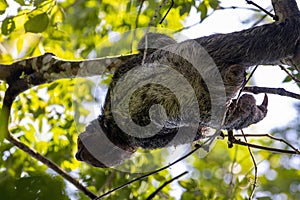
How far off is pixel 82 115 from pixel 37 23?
44.2 inches

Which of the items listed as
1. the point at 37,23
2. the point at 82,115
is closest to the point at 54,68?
the point at 37,23

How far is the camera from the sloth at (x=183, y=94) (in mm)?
2719

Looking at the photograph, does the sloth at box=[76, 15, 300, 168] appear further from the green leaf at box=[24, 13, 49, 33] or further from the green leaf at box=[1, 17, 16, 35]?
the green leaf at box=[1, 17, 16, 35]

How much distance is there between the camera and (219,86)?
9.06 ft

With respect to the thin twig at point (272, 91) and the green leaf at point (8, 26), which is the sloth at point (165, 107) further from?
the green leaf at point (8, 26)

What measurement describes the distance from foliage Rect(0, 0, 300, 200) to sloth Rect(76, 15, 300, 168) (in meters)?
0.40

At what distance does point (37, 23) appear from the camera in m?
3.45

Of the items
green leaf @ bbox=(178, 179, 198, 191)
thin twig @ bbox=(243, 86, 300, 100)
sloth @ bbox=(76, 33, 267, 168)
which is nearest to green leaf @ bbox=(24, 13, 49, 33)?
sloth @ bbox=(76, 33, 267, 168)

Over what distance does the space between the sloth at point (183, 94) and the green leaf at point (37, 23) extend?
591 millimetres

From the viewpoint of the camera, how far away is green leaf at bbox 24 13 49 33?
11.3 ft

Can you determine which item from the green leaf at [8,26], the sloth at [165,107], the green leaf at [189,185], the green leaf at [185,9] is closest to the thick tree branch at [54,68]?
the sloth at [165,107]

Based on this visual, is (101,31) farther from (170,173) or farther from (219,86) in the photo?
(219,86)

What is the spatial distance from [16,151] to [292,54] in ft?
8.95

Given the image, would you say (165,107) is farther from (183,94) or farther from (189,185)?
(189,185)
